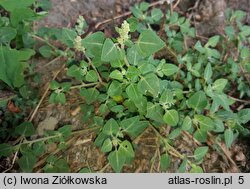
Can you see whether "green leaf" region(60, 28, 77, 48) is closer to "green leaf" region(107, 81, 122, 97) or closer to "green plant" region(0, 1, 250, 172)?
"green plant" region(0, 1, 250, 172)

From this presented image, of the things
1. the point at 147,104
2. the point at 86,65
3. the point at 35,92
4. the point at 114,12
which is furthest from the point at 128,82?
the point at 114,12

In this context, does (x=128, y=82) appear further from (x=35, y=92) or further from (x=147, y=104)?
(x=35, y=92)

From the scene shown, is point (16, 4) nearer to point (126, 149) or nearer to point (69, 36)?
point (69, 36)

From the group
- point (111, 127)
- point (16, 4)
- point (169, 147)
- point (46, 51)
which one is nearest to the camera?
point (16, 4)

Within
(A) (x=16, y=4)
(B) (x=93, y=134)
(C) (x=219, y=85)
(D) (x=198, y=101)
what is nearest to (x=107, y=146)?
(B) (x=93, y=134)

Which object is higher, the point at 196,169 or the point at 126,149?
the point at 126,149

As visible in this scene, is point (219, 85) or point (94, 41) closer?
point (94, 41)
